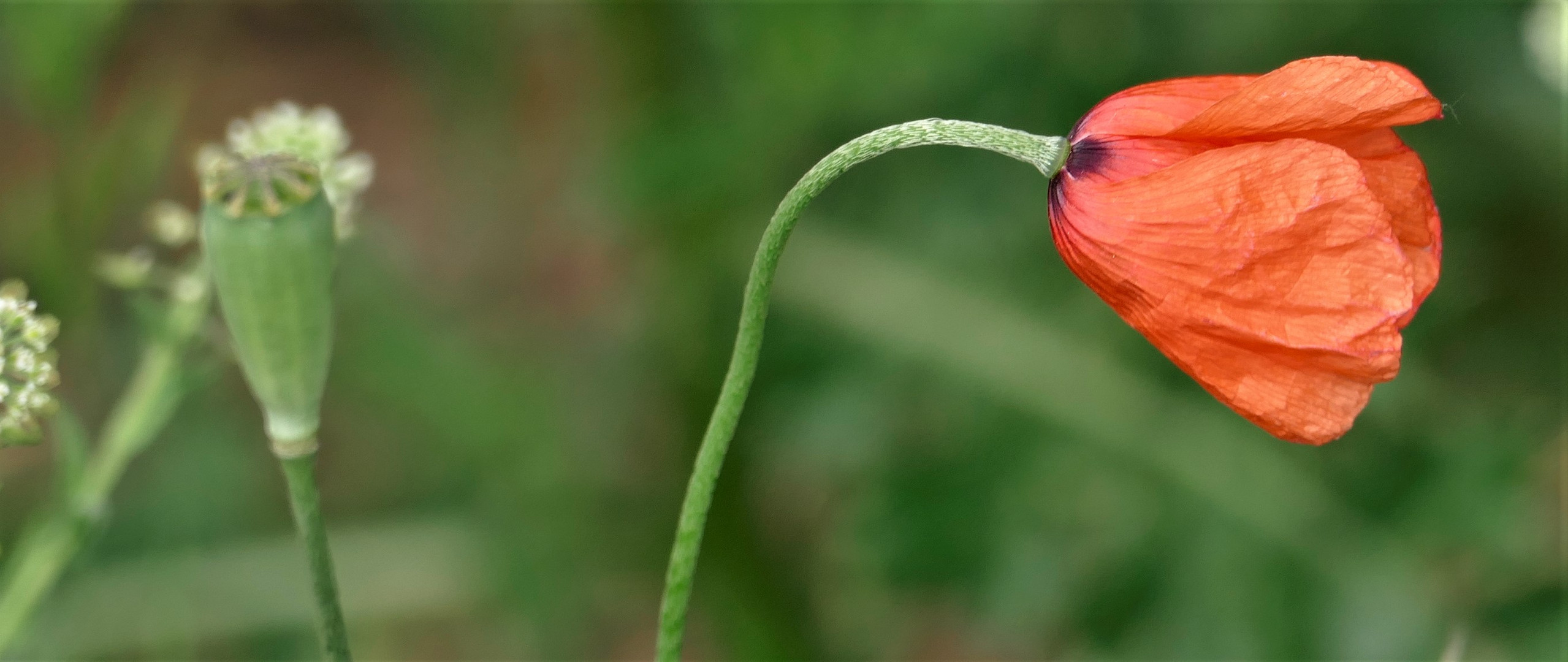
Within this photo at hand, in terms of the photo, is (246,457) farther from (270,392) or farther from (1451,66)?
(1451,66)

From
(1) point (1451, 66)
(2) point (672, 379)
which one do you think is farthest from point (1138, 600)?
(1) point (1451, 66)

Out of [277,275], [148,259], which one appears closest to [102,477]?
[148,259]

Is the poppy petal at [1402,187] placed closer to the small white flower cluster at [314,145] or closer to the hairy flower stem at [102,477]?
the small white flower cluster at [314,145]

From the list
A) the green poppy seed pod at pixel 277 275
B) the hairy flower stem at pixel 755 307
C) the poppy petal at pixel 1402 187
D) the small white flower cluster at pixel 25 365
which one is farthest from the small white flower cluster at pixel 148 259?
the poppy petal at pixel 1402 187

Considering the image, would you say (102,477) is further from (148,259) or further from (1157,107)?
(1157,107)

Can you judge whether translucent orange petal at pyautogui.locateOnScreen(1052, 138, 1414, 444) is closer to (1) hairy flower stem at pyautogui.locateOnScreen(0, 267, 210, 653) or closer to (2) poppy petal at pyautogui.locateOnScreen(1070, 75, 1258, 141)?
(2) poppy petal at pyautogui.locateOnScreen(1070, 75, 1258, 141)

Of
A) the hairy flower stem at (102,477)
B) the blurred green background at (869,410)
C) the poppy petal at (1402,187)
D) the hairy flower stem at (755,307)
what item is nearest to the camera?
the hairy flower stem at (755,307)

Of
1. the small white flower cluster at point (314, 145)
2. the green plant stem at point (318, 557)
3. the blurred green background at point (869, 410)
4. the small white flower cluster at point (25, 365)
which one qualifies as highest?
the small white flower cluster at point (314, 145)
